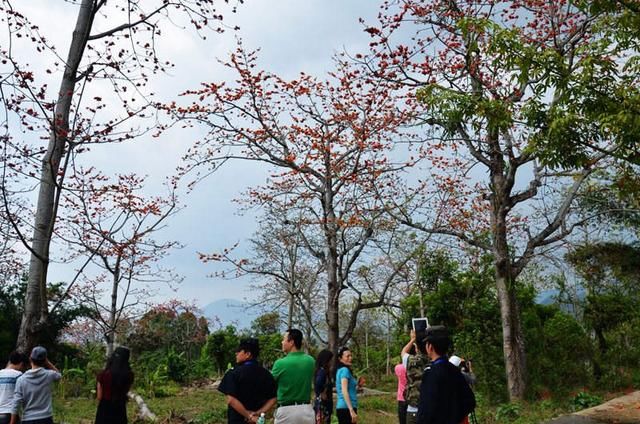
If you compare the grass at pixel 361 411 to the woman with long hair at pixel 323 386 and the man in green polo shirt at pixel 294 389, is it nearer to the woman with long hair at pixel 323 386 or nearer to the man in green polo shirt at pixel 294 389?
the woman with long hair at pixel 323 386

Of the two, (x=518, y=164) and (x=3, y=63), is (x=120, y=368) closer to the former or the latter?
(x=3, y=63)

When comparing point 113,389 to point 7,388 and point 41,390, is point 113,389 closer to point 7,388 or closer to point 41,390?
point 41,390

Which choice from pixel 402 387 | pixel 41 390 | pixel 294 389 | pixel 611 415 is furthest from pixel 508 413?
pixel 41 390

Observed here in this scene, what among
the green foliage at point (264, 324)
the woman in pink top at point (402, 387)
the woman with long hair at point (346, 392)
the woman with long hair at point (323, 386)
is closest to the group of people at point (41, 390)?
the woman with long hair at point (323, 386)

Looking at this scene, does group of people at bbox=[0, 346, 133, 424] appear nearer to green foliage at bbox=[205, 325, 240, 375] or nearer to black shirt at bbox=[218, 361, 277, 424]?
black shirt at bbox=[218, 361, 277, 424]

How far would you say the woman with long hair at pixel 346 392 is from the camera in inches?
249

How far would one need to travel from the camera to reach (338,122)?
11.1 meters

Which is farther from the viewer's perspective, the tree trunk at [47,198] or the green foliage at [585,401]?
the green foliage at [585,401]

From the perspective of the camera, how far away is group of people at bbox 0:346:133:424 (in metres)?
5.12

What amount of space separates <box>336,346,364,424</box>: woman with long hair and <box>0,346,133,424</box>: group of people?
2.36m

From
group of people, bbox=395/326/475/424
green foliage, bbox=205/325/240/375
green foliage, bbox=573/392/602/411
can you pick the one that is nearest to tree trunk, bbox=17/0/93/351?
group of people, bbox=395/326/475/424

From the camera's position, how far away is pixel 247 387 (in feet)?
14.8

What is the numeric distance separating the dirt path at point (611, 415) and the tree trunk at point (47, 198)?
22.9ft

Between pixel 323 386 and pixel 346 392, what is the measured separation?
1.58 ft
